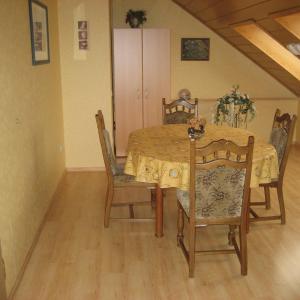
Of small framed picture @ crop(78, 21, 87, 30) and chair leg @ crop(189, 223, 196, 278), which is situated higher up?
small framed picture @ crop(78, 21, 87, 30)

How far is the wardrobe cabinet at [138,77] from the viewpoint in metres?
5.66

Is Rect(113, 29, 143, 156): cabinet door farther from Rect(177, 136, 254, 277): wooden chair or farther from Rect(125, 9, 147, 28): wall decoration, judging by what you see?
Rect(177, 136, 254, 277): wooden chair

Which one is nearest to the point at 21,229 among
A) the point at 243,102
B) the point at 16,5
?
the point at 16,5

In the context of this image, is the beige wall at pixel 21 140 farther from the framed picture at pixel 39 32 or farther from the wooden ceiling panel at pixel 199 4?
the wooden ceiling panel at pixel 199 4

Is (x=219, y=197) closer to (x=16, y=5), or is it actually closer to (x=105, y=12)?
(x=16, y=5)

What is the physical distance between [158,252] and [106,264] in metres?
0.42

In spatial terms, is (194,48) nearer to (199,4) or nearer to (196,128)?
(199,4)

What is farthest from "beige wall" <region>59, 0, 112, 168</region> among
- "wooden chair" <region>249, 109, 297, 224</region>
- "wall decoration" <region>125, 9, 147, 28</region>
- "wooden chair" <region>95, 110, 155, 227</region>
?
"wooden chair" <region>249, 109, 297, 224</region>

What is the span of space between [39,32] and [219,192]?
2.24 metres

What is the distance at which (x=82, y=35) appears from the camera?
4.93 metres

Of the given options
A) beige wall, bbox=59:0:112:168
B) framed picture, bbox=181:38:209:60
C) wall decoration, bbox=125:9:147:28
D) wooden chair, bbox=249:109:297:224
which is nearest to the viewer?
wooden chair, bbox=249:109:297:224

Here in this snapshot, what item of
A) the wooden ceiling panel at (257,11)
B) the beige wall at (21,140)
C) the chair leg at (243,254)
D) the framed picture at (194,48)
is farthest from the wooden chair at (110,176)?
the framed picture at (194,48)

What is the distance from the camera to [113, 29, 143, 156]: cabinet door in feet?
18.5

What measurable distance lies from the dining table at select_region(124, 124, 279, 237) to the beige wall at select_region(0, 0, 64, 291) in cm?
80
